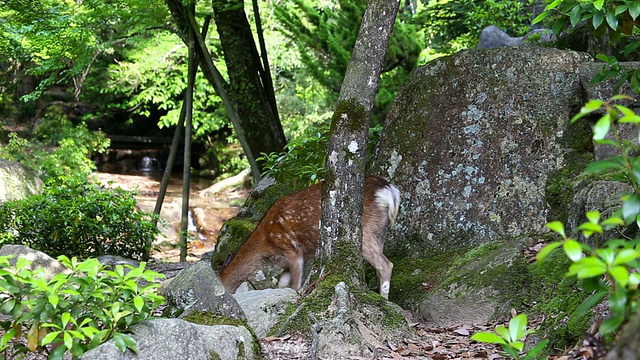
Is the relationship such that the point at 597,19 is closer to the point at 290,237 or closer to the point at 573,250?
the point at 573,250

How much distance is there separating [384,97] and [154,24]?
3846mm

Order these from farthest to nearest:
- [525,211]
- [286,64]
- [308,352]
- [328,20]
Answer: [286,64], [328,20], [525,211], [308,352]

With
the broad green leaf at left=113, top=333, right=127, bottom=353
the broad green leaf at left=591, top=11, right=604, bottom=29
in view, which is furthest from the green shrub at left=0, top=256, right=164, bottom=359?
the broad green leaf at left=591, top=11, right=604, bottom=29

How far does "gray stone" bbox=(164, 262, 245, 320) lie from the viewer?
4.64m

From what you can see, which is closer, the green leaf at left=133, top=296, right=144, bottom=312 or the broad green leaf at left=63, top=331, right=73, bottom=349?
the broad green leaf at left=63, top=331, right=73, bottom=349

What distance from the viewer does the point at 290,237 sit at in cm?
696

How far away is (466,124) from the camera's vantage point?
23.1ft

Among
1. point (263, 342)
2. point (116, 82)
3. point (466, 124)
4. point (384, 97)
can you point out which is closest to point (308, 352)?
point (263, 342)

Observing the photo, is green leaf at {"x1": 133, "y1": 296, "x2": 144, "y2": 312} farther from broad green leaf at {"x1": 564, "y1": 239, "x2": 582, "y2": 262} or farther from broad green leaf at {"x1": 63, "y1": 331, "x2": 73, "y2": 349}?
broad green leaf at {"x1": 564, "y1": 239, "x2": 582, "y2": 262}

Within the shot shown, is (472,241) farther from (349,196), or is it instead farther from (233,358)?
(233,358)

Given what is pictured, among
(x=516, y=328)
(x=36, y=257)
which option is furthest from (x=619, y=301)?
(x=36, y=257)

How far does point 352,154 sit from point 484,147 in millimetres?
2019

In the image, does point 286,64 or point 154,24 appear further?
point 286,64

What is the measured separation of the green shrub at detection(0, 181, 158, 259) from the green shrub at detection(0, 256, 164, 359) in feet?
19.6
